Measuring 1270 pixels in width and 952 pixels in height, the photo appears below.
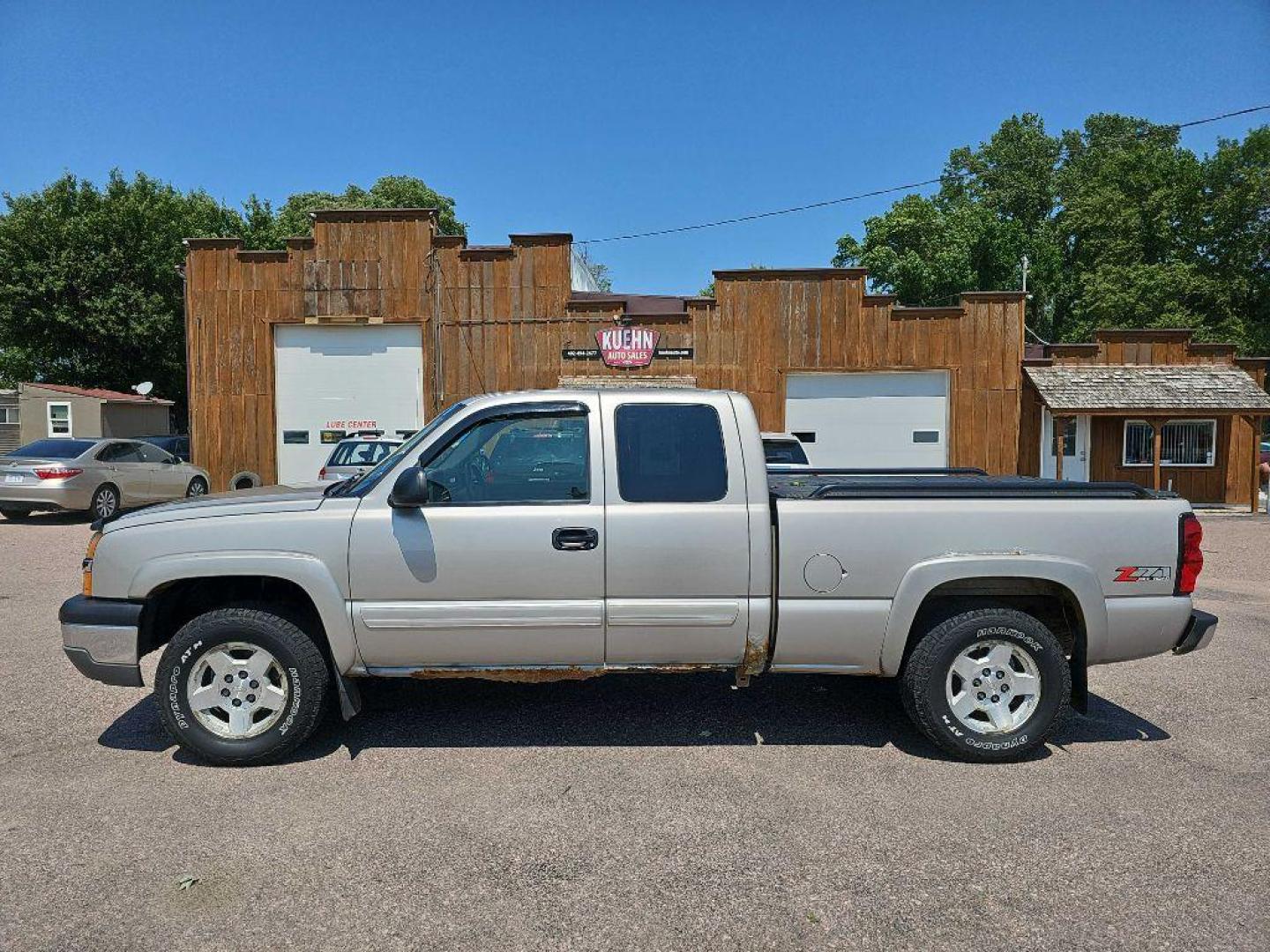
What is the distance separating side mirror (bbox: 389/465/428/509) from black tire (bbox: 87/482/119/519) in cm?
1350

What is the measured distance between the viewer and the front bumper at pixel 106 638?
4.27 meters

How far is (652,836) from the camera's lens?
3.59 metres

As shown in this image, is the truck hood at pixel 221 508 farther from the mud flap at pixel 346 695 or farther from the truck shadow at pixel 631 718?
the truck shadow at pixel 631 718

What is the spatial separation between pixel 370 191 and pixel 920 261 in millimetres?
29233

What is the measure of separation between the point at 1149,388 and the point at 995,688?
18.2m

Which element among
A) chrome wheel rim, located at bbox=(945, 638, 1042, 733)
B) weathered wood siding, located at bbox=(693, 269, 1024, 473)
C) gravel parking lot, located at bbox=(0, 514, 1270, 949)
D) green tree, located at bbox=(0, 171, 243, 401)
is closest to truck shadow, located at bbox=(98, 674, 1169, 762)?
gravel parking lot, located at bbox=(0, 514, 1270, 949)

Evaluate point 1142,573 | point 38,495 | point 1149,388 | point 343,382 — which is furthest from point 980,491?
point 1149,388

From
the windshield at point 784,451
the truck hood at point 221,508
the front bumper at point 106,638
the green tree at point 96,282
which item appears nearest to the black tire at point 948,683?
the truck hood at point 221,508

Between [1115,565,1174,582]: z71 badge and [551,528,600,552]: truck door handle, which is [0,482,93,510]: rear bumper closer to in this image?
[551,528,600,552]: truck door handle

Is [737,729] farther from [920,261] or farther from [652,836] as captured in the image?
[920,261]

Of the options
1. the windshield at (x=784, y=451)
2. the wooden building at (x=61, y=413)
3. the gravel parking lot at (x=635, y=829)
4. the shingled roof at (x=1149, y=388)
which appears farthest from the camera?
the wooden building at (x=61, y=413)

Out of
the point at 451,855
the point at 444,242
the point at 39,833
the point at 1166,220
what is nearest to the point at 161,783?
the point at 39,833

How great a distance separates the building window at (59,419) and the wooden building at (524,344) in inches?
357

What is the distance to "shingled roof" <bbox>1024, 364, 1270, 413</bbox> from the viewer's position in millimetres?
18828
